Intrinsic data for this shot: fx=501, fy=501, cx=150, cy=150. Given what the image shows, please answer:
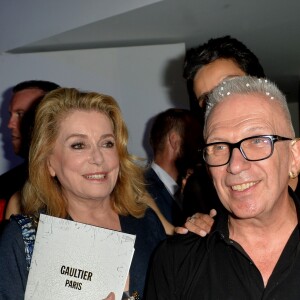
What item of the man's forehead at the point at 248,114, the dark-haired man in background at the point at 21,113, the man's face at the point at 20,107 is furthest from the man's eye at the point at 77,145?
the man's face at the point at 20,107

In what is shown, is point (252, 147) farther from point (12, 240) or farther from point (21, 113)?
point (21, 113)

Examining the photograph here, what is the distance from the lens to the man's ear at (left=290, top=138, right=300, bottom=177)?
5.03 feet

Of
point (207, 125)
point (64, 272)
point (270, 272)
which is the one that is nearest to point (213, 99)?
point (207, 125)

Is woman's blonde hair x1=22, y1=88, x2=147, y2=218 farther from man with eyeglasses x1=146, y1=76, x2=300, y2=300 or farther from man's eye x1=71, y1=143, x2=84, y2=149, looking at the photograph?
man with eyeglasses x1=146, y1=76, x2=300, y2=300

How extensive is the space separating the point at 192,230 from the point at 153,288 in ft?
0.75

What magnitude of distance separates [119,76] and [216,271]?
3126 mm

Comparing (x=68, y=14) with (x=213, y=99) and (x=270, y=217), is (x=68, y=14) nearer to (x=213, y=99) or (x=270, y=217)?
(x=213, y=99)

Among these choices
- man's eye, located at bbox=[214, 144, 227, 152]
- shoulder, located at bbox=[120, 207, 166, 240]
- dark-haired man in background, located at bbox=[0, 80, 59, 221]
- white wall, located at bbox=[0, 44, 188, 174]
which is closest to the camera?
man's eye, located at bbox=[214, 144, 227, 152]

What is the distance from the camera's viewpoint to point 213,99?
1609 millimetres

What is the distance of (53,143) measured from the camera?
211cm

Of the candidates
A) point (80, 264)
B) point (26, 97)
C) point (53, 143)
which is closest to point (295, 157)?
point (80, 264)

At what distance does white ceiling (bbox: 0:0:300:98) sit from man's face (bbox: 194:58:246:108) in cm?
135

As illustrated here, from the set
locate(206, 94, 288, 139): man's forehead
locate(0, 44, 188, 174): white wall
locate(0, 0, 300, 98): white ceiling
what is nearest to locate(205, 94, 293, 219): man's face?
locate(206, 94, 288, 139): man's forehead

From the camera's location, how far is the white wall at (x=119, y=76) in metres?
4.27
